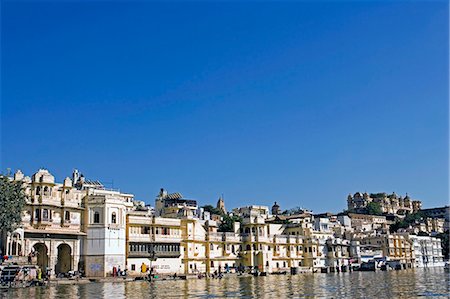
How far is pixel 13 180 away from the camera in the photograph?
56.6 metres

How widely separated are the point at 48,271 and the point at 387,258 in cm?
7124

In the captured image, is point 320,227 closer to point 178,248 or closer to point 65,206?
point 178,248

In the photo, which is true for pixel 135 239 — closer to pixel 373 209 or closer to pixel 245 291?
pixel 245 291

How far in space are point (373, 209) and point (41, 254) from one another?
488 feet

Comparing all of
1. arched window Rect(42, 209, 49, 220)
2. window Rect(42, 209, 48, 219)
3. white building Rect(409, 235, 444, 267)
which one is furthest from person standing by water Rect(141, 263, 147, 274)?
white building Rect(409, 235, 444, 267)

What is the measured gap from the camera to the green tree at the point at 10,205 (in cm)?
4978

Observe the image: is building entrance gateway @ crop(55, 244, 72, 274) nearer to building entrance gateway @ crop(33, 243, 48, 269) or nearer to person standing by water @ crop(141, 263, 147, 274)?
building entrance gateway @ crop(33, 243, 48, 269)

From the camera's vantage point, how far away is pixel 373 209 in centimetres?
19125

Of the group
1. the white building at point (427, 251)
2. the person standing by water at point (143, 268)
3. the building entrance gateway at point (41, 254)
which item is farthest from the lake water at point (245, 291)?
the white building at point (427, 251)

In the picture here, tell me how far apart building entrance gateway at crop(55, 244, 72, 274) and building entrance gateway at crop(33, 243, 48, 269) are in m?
2.08

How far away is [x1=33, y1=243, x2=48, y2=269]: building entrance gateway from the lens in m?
59.1

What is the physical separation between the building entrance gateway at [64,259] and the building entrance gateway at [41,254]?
2081 mm

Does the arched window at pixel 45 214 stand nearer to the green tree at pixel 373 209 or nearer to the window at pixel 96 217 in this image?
the window at pixel 96 217

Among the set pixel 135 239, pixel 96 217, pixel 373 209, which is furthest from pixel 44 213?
pixel 373 209
